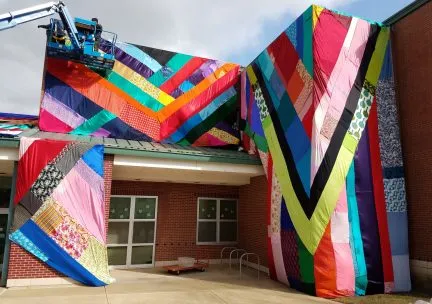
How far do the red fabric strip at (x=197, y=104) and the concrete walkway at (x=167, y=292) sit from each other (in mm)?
5909

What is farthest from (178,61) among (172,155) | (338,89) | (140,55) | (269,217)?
(269,217)

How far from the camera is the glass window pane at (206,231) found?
1396 cm

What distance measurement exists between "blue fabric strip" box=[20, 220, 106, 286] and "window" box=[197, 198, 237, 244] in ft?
17.5

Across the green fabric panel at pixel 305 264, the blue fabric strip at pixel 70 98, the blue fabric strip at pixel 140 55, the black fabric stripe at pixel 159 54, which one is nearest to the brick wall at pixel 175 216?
the blue fabric strip at pixel 70 98

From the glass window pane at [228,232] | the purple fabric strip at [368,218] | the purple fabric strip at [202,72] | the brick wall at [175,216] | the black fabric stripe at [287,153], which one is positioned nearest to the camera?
the purple fabric strip at [368,218]

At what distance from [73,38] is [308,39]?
813 centimetres

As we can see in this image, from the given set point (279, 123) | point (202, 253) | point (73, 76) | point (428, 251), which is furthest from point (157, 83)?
point (428, 251)

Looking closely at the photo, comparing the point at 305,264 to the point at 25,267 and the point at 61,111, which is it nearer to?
the point at 25,267

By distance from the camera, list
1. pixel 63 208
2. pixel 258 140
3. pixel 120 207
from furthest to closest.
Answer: pixel 120 207 → pixel 258 140 → pixel 63 208

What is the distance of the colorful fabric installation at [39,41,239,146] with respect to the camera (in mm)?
13047

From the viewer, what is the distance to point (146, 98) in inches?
562

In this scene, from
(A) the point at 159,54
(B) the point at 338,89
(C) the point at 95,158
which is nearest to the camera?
(C) the point at 95,158

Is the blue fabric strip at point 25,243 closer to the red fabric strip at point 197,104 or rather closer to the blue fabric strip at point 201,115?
the red fabric strip at point 197,104

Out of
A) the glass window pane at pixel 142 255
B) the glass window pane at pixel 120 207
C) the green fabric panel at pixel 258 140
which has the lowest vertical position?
the glass window pane at pixel 142 255
